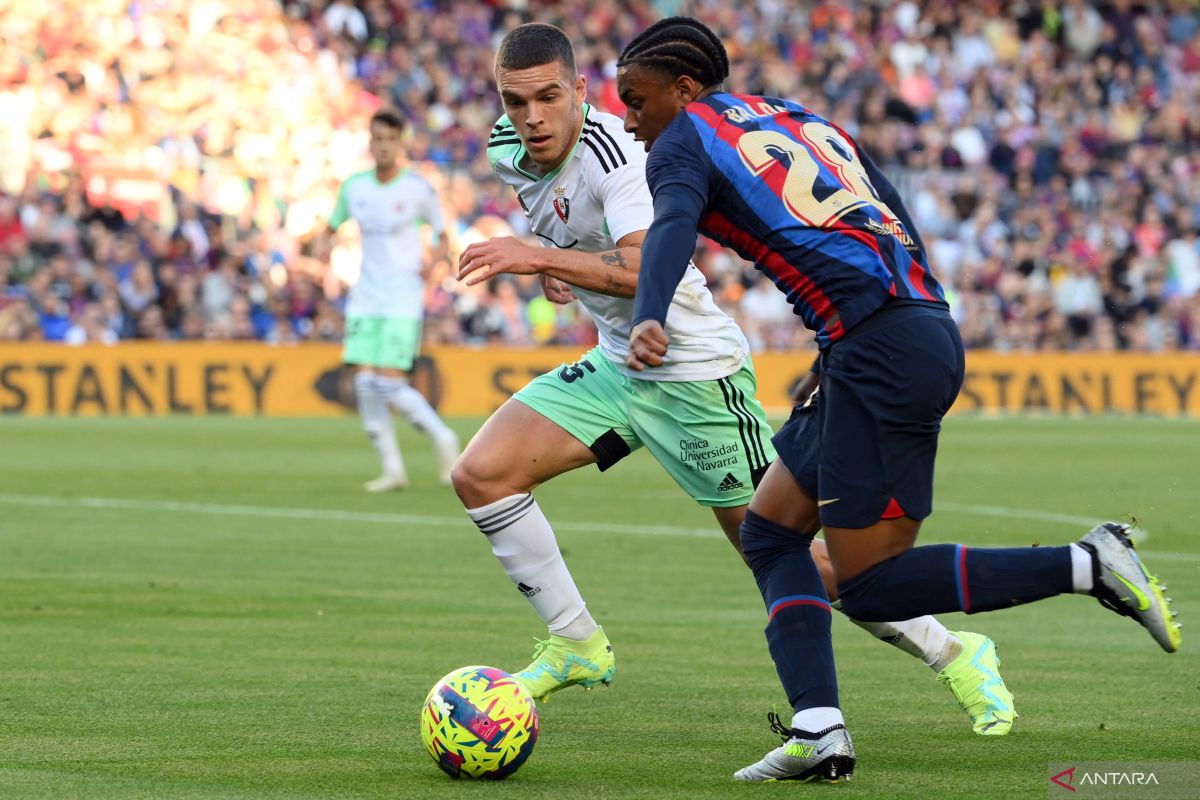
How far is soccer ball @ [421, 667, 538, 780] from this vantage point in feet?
18.0

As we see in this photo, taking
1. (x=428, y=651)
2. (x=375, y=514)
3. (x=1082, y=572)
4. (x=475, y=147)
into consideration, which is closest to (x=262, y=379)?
(x=475, y=147)

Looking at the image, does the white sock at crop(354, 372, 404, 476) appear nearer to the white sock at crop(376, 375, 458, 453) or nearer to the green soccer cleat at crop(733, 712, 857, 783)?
the white sock at crop(376, 375, 458, 453)

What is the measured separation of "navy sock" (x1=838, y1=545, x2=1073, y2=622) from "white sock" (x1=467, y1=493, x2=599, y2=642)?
1733 millimetres

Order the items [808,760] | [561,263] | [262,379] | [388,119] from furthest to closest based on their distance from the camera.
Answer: [262,379]
[388,119]
[561,263]
[808,760]

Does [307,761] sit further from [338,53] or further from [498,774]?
[338,53]

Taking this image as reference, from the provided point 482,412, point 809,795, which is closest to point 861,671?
point 809,795

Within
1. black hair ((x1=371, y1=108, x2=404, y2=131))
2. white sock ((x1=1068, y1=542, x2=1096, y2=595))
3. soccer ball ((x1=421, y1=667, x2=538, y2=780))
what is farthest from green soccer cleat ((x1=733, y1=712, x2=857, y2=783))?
black hair ((x1=371, y1=108, x2=404, y2=131))

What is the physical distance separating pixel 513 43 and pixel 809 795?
2.84m

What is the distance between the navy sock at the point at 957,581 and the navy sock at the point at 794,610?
30 cm

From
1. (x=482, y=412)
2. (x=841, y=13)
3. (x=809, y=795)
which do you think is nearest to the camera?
(x=809, y=795)

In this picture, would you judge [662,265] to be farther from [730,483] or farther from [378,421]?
[378,421]

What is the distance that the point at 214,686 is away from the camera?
272 inches

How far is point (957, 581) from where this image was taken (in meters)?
5.23

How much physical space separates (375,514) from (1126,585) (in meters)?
9.08
